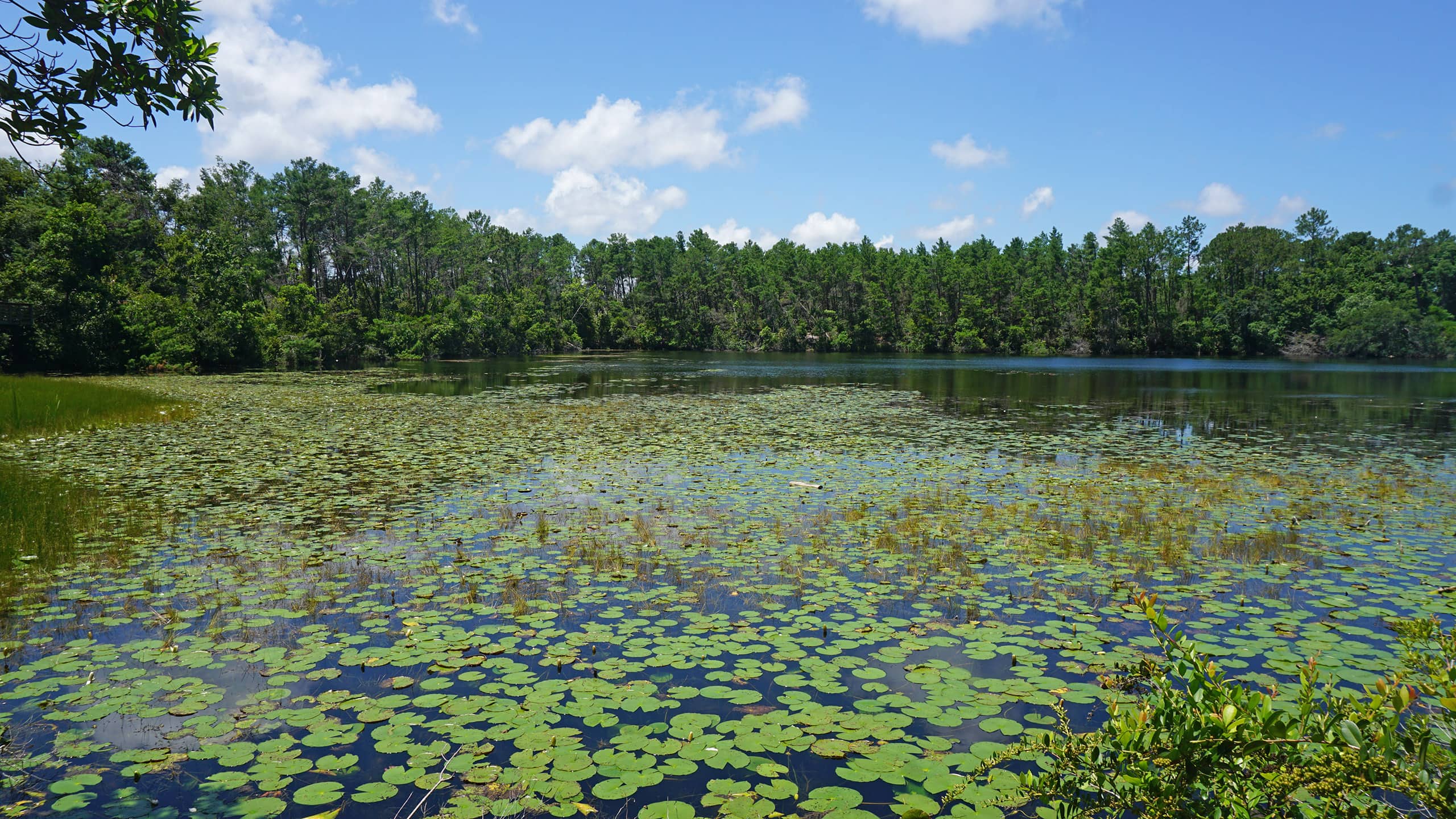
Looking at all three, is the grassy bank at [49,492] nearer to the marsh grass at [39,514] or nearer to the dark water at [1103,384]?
the marsh grass at [39,514]

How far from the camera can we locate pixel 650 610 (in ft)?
21.8

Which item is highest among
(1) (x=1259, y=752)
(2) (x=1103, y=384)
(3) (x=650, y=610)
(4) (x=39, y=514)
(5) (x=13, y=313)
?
(5) (x=13, y=313)

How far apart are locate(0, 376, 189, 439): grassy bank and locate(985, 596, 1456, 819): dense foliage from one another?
2006 centimetres

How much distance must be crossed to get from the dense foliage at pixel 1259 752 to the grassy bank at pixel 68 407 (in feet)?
65.8

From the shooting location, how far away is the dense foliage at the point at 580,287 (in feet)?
123

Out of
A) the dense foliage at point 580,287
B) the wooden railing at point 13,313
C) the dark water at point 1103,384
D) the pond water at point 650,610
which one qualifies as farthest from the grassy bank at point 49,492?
the dense foliage at point 580,287

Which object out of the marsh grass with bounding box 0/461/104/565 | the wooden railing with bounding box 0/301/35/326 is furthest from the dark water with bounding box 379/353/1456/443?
the marsh grass with bounding box 0/461/104/565

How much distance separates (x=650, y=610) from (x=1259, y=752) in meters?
4.70

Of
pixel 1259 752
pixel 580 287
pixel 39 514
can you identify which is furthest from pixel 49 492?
pixel 580 287

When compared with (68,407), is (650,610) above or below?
below

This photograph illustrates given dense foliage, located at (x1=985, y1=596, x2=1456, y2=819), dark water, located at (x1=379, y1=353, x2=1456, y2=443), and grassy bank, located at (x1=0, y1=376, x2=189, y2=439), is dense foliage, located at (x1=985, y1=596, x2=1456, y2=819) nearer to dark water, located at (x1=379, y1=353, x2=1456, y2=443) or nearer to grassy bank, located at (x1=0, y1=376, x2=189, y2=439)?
dark water, located at (x1=379, y1=353, x2=1456, y2=443)

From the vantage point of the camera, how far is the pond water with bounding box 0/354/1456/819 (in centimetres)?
415

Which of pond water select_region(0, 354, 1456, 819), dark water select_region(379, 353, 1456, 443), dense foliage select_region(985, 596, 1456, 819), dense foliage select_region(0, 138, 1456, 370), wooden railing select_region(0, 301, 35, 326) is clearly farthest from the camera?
dense foliage select_region(0, 138, 1456, 370)

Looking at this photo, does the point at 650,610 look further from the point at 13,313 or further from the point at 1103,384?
the point at 1103,384
